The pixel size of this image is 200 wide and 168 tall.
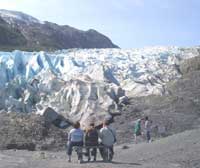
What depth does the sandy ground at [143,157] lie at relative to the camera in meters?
18.9

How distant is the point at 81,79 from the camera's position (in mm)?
34344

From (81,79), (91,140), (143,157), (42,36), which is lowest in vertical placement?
(143,157)

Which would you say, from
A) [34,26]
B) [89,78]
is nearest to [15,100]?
[89,78]

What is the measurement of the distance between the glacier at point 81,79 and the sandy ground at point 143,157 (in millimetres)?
6376

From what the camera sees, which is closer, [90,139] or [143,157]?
[90,139]

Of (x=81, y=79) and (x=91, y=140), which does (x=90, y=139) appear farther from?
(x=81, y=79)

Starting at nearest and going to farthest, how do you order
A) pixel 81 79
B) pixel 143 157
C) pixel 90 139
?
pixel 90 139 → pixel 143 157 → pixel 81 79

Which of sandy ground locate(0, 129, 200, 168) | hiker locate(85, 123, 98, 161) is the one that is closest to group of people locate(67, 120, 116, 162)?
hiker locate(85, 123, 98, 161)

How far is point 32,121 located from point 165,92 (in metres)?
9.92

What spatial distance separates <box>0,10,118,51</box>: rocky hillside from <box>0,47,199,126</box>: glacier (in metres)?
19.2

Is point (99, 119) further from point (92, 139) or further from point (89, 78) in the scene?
point (92, 139)

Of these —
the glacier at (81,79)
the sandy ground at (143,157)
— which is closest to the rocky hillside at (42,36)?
the glacier at (81,79)

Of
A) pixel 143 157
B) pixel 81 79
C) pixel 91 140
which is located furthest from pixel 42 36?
pixel 91 140

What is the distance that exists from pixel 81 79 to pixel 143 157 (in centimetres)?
1331
